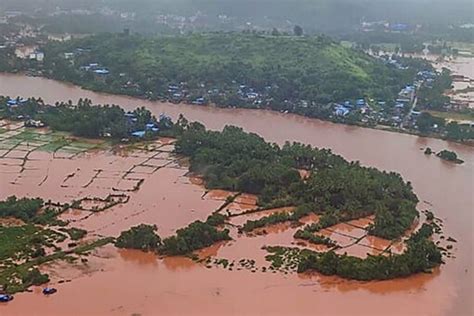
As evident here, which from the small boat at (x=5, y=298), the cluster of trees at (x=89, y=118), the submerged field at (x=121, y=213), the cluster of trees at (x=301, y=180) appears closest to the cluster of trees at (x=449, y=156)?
the cluster of trees at (x=301, y=180)

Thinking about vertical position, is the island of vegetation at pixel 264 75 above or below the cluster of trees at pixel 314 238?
above

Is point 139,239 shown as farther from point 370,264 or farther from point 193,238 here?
point 370,264

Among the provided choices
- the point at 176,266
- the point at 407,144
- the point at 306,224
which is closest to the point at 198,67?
the point at 407,144

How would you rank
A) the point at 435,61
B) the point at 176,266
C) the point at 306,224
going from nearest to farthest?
the point at 176,266, the point at 306,224, the point at 435,61

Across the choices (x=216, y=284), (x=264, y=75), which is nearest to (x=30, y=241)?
(x=216, y=284)

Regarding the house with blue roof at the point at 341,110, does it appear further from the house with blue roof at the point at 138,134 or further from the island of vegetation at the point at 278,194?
the house with blue roof at the point at 138,134

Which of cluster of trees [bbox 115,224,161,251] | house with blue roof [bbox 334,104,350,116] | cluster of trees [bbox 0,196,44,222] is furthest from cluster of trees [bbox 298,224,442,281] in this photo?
house with blue roof [bbox 334,104,350,116]

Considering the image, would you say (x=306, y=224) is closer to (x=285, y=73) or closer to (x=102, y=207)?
(x=102, y=207)
